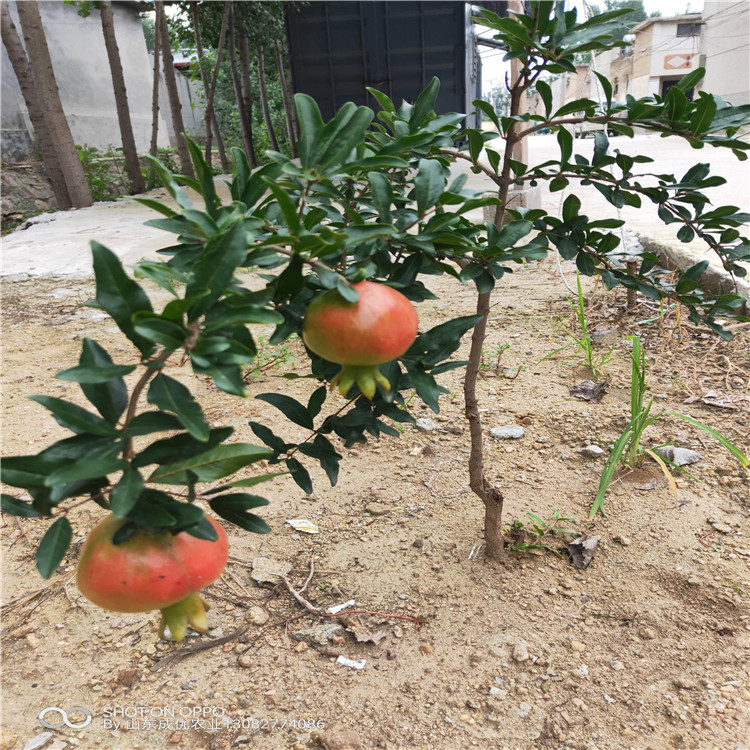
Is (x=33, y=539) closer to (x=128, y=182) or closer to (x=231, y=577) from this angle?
(x=231, y=577)

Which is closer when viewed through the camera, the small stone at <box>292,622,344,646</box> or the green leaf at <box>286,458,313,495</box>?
the green leaf at <box>286,458,313,495</box>

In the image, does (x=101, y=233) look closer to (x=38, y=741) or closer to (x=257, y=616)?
(x=257, y=616)

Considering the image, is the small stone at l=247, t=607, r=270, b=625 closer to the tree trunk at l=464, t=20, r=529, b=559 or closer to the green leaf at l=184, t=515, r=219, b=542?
the tree trunk at l=464, t=20, r=529, b=559

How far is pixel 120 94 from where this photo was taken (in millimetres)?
7332

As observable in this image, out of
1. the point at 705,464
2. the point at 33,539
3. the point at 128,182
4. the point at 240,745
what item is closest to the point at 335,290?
the point at 240,745

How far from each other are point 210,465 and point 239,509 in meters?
0.14

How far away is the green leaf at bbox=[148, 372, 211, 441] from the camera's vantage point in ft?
2.06

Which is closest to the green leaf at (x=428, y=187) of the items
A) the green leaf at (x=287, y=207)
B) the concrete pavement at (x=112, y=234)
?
the green leaf at (x=287, y=207)

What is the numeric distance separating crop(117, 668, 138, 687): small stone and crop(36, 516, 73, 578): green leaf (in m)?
0.65

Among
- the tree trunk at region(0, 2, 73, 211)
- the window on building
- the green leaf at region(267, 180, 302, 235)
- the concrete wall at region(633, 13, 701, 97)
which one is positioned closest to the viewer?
the green leaf at region(267, 180, 302, 235)

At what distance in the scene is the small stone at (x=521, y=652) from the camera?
4.07ft

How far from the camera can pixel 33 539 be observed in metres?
1.65

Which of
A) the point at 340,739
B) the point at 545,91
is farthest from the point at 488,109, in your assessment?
the point at 340,739

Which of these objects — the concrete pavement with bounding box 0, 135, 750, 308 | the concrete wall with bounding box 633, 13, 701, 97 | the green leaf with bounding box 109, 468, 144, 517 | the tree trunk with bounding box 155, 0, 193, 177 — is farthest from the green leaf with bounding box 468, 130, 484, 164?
the concrete wall with bounding box 633, 13, 701, 97
